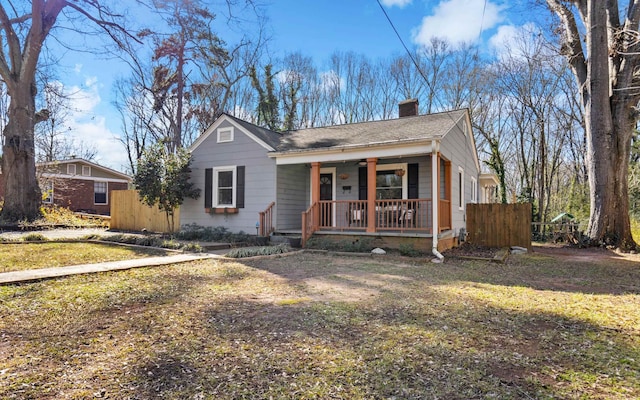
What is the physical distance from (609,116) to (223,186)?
12.3 meters

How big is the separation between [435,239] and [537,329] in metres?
5.08

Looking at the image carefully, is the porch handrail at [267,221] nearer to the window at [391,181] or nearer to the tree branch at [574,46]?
the window at [391,181]

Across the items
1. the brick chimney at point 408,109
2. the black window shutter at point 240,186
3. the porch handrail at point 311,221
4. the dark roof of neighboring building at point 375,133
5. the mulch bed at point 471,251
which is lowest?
the mulch bed at point 471,251

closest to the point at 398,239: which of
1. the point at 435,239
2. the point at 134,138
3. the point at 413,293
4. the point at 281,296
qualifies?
the point at 435,239

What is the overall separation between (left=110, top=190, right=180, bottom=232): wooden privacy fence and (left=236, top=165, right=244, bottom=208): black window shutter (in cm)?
357

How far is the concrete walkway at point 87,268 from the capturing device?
16.6 feet

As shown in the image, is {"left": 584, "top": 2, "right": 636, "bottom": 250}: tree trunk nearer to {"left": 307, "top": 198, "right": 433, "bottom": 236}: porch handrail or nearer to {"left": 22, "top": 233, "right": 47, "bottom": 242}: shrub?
{"left": 307, "top": 198, "right": 433, "bottom": 236}: porch handrail

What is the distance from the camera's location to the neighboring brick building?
21.7 metres

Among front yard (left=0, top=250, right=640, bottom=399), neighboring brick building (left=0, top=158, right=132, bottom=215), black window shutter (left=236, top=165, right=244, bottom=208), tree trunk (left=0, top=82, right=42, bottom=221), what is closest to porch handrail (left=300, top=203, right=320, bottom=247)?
black window shutter (left=236, top=165, right=244, bottom=208)

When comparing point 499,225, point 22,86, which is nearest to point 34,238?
point 22,86

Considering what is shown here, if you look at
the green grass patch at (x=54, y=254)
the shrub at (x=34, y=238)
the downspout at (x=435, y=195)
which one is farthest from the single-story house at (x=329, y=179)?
the shrub at (x=34, y=238)

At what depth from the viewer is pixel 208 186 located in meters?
12.1

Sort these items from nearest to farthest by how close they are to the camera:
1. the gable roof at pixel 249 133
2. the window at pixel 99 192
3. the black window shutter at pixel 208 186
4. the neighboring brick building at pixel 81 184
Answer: the gable roof at pixel 249 133
the black window shutter at pixel 208 186
the neighboring brick building at pixel 81 184
the window at pixel 99 192

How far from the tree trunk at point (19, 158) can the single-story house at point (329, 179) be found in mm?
6410
